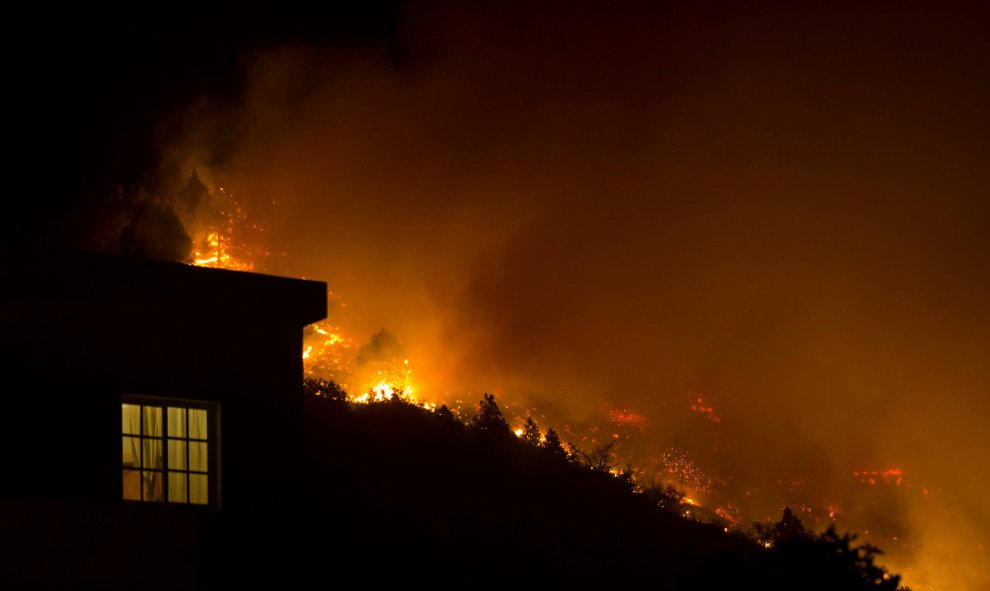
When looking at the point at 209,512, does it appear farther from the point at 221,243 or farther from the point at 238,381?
the point at 221,243

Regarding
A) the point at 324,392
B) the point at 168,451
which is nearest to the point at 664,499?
the point at 324,392

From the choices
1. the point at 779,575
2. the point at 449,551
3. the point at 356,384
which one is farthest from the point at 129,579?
the point at 356,384

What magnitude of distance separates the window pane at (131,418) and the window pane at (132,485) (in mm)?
388

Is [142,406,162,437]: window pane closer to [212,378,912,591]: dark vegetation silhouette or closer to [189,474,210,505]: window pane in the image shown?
[189,474,210,505]: window pane

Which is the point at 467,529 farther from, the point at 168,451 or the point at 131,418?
the point at 131,418

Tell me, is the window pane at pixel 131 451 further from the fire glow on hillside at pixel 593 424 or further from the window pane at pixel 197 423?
the fire glow on hillside at pixel 593 424

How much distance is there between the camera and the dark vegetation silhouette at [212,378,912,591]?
1172 cm

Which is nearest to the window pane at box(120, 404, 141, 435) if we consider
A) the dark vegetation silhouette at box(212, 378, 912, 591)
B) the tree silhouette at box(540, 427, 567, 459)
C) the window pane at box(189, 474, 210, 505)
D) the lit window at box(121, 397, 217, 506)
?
the lit window at box(121, 397, 217, 506)

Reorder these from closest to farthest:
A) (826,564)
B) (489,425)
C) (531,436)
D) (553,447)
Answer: (826,564) → (489,425) → (553,447) → (531,436)

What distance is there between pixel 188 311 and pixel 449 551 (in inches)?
278

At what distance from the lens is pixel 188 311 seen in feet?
39.6

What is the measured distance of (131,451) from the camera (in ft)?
38.2

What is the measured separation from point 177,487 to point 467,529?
7.75m

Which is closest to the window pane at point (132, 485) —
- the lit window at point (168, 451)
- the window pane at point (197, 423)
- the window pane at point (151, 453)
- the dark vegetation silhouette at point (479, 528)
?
the lit window at point (168, 451)
